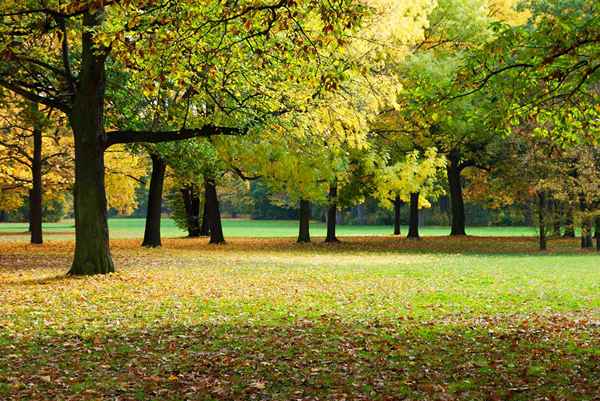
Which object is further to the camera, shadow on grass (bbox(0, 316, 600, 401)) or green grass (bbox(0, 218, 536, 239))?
green grass (bbox(0, 218, 536, 239))

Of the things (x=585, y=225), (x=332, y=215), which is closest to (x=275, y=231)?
(x=332, y=215)

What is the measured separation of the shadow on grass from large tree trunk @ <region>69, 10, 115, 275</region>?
A: 7069 millimetres

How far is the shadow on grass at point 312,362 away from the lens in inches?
255

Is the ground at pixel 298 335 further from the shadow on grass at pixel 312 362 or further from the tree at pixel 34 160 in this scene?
the tree at pixel 34 160

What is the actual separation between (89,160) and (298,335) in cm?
892

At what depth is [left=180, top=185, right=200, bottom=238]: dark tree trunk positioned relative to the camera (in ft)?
147

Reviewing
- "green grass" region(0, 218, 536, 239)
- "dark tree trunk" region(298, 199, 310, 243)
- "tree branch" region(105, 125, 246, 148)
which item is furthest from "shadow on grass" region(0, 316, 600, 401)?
"green grass" region(0, 218, 536, 239)

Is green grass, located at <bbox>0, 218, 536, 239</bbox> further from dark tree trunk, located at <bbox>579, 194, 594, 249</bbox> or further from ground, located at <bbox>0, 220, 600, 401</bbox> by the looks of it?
ground, located at <bbox>0, 220, 600, 401</bbox>

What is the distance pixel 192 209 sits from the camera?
4634cm

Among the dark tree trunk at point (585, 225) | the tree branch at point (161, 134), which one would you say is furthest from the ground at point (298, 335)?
the dark tree trunk at point (585, 225)

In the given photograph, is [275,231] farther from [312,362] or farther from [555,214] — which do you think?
[312,362]

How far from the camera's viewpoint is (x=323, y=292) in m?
14.0

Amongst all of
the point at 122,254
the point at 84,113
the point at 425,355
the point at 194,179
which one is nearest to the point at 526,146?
the point at 194,179

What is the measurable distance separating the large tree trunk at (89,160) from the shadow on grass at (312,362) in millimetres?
7069
